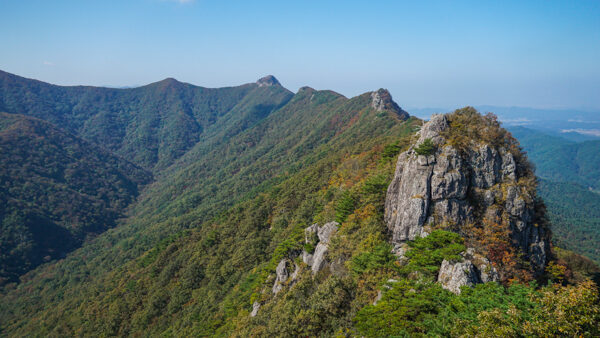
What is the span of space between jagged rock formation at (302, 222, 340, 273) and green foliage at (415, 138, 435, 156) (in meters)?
16.9

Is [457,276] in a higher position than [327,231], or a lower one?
higher

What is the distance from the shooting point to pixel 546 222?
32219 millimetres

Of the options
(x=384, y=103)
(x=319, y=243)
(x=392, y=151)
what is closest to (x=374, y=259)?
(x=319, y=243)

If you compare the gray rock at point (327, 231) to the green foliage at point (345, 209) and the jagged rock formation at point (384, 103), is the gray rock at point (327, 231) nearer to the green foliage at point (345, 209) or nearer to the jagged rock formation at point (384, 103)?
the green foliage at point (345, 209)

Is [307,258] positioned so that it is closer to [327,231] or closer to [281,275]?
[327,231]

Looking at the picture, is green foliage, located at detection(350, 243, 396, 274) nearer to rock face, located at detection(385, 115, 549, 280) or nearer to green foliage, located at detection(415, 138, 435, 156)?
rock face, located at detection(385, 115, 549, 280)

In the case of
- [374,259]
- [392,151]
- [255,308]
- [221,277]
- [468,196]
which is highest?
[392,151]

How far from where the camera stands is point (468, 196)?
3291cm

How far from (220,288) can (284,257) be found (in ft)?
94.3

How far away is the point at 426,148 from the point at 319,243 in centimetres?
2187

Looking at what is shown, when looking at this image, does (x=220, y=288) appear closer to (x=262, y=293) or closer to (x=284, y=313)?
(x=262, y=293)

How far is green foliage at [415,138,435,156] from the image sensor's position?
34500 mm

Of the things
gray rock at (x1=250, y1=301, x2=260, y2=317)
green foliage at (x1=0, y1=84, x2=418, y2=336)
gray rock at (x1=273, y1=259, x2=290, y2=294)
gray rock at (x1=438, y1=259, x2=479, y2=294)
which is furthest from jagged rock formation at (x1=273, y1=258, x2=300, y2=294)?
gray rock at (x1=438, y1=259, x2=479, y2=294)

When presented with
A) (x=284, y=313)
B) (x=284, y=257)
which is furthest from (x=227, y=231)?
(x=284, y=313)
